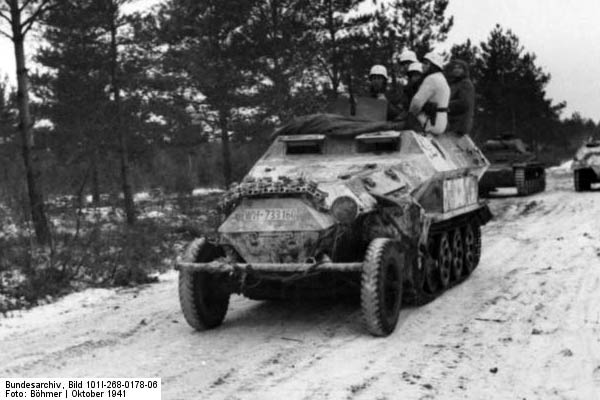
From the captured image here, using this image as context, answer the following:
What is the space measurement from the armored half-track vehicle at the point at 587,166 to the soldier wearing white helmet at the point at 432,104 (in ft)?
46.2

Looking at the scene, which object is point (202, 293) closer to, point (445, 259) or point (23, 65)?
point (445, 259)

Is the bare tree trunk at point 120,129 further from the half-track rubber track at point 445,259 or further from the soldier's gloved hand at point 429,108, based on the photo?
the soldier's gloved hand at point 429,108

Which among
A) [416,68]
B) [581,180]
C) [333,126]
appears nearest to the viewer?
[333,126]

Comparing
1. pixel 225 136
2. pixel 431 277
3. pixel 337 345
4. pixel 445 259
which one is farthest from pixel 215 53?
pixel 337 345

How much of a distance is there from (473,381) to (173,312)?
12.6 feet

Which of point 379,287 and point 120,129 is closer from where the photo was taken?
point 379,287

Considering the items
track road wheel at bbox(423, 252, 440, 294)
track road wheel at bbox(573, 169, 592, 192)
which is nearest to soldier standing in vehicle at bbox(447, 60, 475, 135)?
track road wheel at bbox(423, 252, 440, 294)

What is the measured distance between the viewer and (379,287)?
662 cm

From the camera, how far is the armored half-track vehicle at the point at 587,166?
22.5 m

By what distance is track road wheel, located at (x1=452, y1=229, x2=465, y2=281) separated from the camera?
9.58m

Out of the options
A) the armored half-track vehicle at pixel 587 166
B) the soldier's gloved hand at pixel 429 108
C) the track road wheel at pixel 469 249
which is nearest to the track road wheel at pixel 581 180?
the armored half-track vehicle at pixel 587 166

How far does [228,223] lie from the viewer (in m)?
7.23

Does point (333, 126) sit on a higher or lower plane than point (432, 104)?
lower

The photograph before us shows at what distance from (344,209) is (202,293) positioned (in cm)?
151
